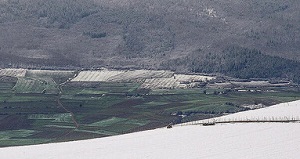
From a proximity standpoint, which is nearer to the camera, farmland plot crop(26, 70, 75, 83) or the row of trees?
farmland plot crop(26, 70, 75, 83)

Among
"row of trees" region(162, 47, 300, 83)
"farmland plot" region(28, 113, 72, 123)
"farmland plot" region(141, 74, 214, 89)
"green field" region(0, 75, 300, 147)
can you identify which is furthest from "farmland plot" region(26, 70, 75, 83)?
"farmland plot" region(28, 113, 72, 123)

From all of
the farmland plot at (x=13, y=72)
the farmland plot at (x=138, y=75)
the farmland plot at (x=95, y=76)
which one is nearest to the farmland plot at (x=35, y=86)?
the farmland plot at (x=95, y=76)

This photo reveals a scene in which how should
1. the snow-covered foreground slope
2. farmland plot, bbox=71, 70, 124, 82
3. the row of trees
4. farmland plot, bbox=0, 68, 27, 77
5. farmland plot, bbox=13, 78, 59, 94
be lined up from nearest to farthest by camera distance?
the snow-covered foreground slope
farmland plot, bbox=13, 78, 59, 94
farmland plot, bbox=71, 70, 124, 82
farmland plot, bbox=0, 68, 27, 77
the row of trees

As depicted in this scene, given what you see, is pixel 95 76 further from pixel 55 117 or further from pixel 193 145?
pixel 193 145

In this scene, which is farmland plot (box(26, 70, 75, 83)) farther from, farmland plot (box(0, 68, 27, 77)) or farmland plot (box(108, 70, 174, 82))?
farmland plot (box(108, 70, 174, 82))

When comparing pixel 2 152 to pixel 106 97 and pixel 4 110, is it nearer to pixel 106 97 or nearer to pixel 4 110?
pixel 4 110

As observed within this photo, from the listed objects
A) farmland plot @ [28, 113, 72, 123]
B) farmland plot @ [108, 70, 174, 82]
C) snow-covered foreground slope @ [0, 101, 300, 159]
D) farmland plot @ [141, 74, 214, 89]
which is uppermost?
farmland plot @ [108, 70, 174, 82]
